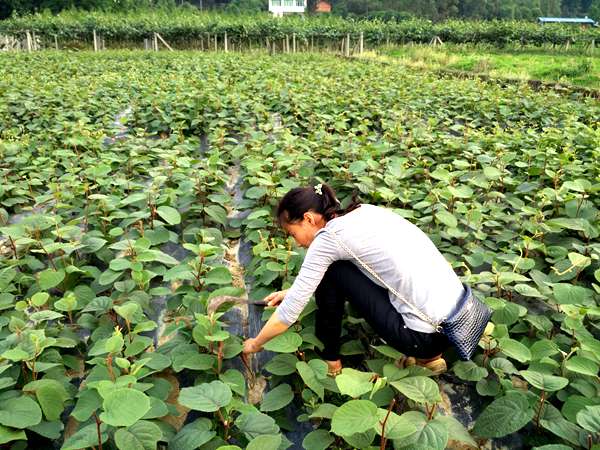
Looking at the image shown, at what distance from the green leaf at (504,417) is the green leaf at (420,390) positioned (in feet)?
0.80

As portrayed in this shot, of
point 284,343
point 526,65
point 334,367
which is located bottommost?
point 334,367

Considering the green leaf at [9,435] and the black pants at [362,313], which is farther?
the black pants at [362,313]

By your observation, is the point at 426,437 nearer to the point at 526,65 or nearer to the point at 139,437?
the point at 139,437

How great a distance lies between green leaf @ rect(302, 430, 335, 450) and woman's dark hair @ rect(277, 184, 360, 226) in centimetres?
86

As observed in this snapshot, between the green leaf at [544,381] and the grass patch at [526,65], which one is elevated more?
the grass patch at [526,65]

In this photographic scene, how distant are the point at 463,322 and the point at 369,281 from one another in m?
0.40

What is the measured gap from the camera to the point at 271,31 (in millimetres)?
23297

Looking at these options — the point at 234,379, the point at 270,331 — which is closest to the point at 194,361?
the point at 234,379

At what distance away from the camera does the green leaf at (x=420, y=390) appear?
5.09 feet

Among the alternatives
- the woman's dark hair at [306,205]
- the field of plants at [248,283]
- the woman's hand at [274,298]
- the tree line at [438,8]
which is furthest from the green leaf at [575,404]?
the tree line at [438,8]

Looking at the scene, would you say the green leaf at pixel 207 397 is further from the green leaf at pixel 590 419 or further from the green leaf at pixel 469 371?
the green leaf at pixel 590 419

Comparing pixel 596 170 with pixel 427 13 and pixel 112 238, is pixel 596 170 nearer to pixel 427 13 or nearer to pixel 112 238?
pixel 112 238

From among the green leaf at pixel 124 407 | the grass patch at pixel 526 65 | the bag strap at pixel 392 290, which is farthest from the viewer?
the grass patch at pixel 526 65

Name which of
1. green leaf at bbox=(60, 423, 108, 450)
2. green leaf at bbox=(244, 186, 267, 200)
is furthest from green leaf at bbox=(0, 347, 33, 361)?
green leaf at bbox=(244, 186, 267, 200)
